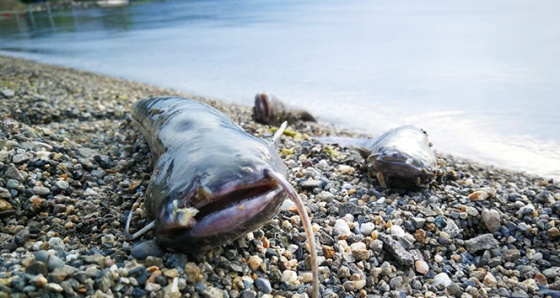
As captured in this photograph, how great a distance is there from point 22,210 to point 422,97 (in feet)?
26.1

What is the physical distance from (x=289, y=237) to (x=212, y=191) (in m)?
0.94

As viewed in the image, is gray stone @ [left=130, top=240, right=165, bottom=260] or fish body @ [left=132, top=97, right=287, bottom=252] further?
gray stone @ [left=130, top=240, right=165, bottom=260]

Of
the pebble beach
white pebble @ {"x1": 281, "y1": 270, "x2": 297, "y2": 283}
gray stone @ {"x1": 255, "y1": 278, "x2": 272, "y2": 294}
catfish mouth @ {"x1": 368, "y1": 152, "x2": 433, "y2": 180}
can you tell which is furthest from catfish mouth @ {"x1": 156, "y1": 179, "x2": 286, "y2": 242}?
catfish mouth @ {"x1": 368, "y1": 152, "x2": 433, "y2": 180}

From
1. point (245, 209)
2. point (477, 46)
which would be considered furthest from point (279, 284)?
point (477, 46)

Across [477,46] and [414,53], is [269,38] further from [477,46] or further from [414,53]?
[477,46]

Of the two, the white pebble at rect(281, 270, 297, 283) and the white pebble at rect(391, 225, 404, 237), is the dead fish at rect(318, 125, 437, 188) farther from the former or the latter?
the white pebble at rect(281, 270, 297, 283)

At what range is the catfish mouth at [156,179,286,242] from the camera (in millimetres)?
2354

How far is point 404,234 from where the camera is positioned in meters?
3.35

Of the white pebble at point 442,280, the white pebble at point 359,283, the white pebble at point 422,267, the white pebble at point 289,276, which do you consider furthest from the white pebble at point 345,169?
the white pebble at point 289,276

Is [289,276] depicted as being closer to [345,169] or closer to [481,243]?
[481,243]

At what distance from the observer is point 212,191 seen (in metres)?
2.35

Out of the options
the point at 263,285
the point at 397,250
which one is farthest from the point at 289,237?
the point at 397,250

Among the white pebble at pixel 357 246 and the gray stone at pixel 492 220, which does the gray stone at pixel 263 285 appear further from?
the gray stone at pixel 492 220

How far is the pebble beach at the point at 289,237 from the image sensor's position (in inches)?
96.3
